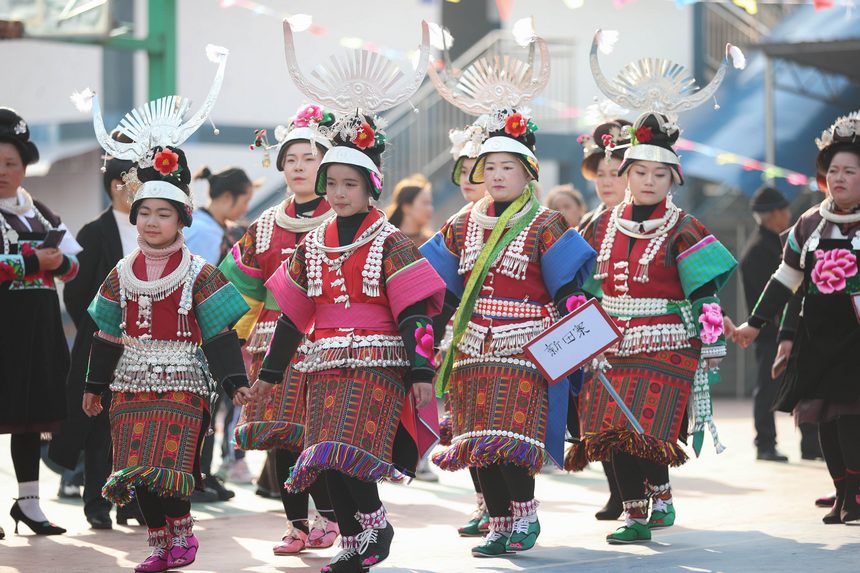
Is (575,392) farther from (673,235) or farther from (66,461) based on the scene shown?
(66,461)

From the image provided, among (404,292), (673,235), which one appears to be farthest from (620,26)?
(404,292)

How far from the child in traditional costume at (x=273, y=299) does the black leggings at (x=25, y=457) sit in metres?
1.15

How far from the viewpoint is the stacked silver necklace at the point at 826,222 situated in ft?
22.8

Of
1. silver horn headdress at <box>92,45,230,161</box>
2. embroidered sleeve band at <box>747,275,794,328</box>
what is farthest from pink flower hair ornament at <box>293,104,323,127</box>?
embroidered sleeve band at <box>747,275,794,328</box>

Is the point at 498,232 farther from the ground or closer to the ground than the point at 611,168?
closer to the ground

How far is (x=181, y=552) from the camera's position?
5875 millimetres

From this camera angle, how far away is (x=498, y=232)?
21.1 ft

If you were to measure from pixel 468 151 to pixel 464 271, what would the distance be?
0.63 metres

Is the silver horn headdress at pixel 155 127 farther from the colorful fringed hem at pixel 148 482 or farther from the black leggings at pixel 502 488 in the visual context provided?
the black leggings at pixel 502 488

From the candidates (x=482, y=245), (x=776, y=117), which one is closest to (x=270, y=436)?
(x=482, y=245)

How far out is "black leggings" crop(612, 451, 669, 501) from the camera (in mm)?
6711

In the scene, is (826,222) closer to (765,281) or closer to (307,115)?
(307,115)

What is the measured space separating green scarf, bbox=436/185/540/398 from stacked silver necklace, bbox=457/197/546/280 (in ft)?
0.06

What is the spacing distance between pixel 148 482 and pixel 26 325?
1684 millimetres
